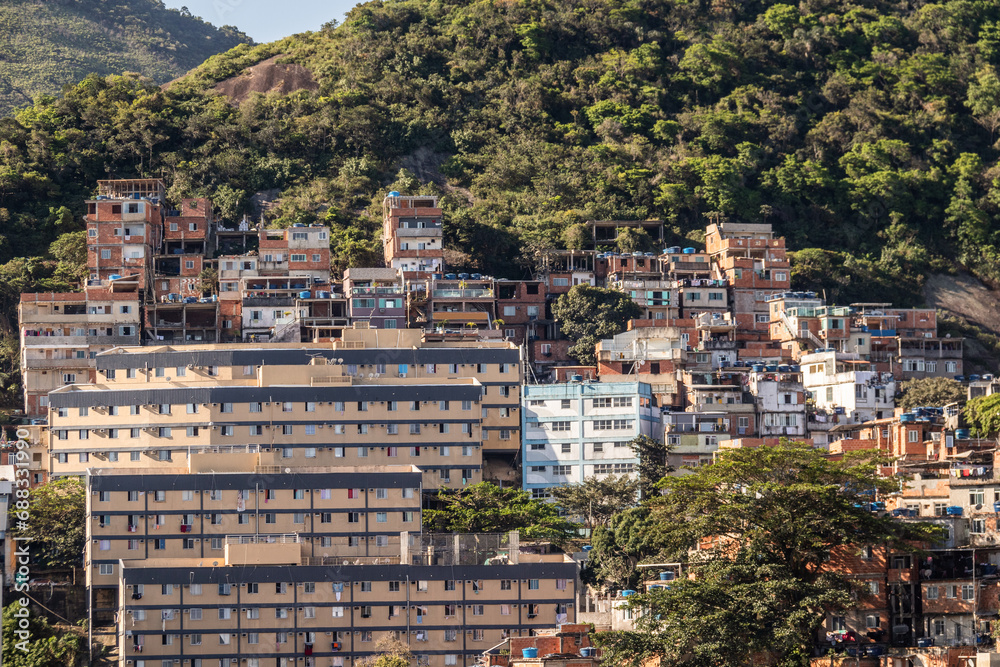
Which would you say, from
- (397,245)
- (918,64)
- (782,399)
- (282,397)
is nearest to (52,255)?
(397,245)

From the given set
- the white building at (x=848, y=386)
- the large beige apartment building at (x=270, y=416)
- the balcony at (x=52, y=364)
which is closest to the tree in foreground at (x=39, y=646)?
the large beige apartment building at (x=270, y=416)

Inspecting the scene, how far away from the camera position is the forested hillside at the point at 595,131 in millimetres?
112250

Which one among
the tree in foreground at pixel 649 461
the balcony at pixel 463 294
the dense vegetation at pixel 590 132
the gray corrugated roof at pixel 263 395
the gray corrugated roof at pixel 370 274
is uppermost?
the dense vegetation at pixel 590 132

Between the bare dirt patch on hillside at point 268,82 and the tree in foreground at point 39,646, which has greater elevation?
the bare dirt patch on hillside at point 268,82

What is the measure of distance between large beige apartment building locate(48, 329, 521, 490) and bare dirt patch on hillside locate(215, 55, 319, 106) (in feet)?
171

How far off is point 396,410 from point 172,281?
26.1 metres

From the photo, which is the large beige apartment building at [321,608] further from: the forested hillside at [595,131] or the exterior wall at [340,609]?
the forested hillside at [595,131]

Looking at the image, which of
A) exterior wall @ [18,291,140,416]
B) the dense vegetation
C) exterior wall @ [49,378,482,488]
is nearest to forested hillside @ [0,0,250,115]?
the dense vegetation

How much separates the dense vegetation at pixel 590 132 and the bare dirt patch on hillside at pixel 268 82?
1.64 metres

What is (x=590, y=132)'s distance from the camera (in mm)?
123625

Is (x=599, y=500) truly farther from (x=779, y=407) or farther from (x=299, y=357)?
(x=299, y=357)

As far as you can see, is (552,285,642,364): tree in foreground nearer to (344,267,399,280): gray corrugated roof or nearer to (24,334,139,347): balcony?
(344,267,399,280): gray corrugated roof

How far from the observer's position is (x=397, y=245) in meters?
101

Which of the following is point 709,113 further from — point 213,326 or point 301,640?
point 301,640
